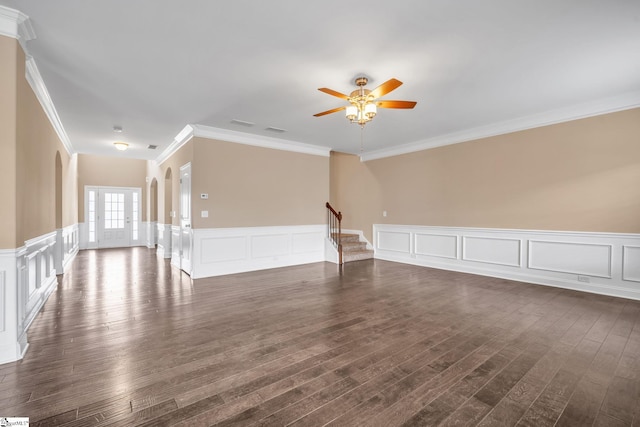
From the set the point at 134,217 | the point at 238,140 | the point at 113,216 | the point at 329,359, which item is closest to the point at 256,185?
the point at 238,140

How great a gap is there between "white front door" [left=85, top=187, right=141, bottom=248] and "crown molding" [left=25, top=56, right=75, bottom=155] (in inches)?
186

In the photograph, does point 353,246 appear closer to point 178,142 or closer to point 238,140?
point 238,140

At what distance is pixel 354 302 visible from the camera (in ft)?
13.5

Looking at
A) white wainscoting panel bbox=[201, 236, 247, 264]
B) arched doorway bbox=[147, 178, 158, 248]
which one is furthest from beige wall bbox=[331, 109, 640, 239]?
arched doorway bbox=[147, 178, 158, 248]

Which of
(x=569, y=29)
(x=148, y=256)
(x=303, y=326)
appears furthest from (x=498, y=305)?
(x=148, y=256)

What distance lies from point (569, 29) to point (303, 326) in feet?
12.8

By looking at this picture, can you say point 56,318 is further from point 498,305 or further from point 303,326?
point 498,305

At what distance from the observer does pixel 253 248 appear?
6.32 metres

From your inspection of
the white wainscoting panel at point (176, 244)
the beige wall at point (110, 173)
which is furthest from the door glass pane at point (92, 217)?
the white wainscoting panel at point (176, 244)

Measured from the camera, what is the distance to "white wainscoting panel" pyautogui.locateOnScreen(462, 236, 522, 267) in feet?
17.8

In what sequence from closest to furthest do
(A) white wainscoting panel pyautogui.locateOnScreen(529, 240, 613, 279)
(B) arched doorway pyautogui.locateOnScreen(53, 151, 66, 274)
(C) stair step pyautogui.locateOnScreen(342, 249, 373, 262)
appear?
1. (A) white wainscoting panel pyautogui.locateOnScreen(529, 240, 613, 279)
2. (B) arched doorway pyautogui.locateOnScreen(53, 151, 66, 274)
3. (C) stair step pyautogui.locateOnScreen(342, 249, 373, 262)

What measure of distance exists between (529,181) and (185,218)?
6.68 m

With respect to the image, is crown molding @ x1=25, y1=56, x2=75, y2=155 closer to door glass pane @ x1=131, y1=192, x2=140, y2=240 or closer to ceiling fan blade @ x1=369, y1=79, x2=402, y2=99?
ceiling fan blade @ x1=369, y1=79, x2=402, y2=99

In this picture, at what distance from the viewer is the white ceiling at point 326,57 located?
8.07 ft
